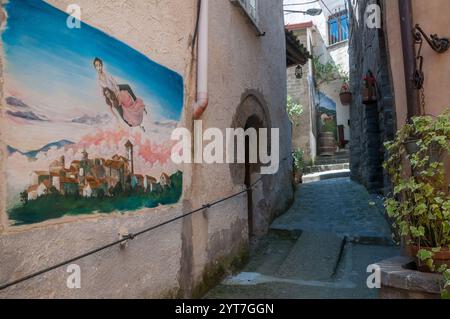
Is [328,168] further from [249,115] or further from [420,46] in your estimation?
[420,46]

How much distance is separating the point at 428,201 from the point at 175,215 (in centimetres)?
213

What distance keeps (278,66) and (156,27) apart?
496 cm

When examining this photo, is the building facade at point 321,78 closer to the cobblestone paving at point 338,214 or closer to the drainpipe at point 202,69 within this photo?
the cobblestone paving at point 338,214

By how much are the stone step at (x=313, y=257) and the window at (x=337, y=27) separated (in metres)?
15.7

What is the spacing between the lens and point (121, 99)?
2.78 meters

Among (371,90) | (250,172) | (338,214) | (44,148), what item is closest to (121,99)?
(44,148)

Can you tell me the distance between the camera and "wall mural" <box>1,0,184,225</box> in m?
2.01

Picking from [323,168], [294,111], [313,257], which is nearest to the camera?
[313,257]

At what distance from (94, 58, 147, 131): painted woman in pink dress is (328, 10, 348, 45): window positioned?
18.3 metres

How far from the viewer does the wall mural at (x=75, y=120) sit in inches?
79.2

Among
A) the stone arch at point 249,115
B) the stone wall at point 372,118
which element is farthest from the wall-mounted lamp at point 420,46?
the stone arch at point 249,115

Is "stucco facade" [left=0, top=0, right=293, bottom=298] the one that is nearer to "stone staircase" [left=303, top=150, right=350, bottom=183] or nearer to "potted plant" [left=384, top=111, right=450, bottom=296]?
"potted plant" [left=384, top=111, right=450, bottom=296]
